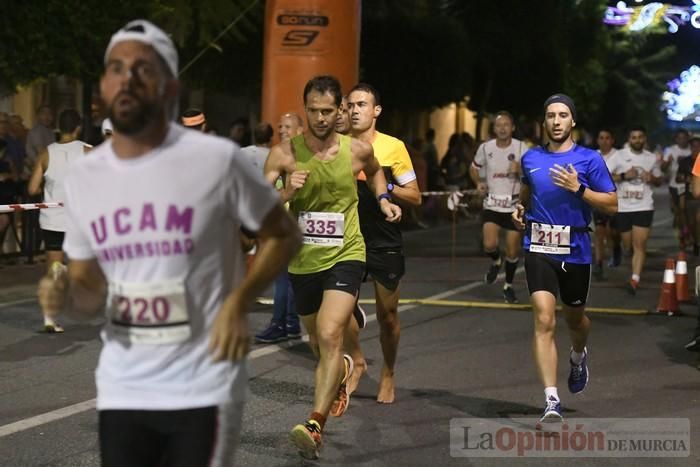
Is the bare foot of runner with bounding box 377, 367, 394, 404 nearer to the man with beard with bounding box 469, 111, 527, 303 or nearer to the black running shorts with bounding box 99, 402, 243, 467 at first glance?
the black running shorts with bounding box 99, 402, 243, 467

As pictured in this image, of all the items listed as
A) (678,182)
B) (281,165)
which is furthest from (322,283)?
(678,182)

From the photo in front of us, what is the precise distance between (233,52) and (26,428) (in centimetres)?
1545

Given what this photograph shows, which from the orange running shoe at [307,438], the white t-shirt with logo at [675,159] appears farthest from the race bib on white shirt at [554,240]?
the white t-shirt with logo at [675,159]

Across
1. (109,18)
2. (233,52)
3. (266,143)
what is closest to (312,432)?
(266,143)

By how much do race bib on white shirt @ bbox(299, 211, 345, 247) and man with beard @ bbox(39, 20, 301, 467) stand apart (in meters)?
3.49

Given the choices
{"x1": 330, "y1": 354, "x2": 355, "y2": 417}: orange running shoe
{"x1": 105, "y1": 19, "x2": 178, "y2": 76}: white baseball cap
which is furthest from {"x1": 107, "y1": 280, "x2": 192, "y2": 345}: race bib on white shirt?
{"x1": 330, "y1": 354, "x2": 355, "y2": 417}: orange running shoe

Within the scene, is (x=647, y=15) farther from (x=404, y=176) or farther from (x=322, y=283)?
(x=322, y=283)

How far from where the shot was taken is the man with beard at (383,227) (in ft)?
27.6

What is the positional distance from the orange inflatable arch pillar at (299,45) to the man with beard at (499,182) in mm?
2203

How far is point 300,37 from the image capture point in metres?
13.7

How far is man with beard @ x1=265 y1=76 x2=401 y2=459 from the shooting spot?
7.22 m

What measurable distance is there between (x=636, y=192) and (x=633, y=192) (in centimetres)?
4

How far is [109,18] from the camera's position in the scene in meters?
15.8

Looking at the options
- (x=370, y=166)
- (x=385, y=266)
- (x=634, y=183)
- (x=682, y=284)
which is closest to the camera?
(x=370, y=166)
